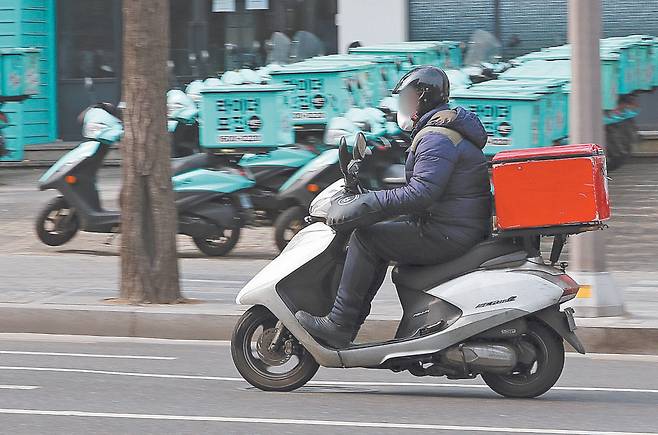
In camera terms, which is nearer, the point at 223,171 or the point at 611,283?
the point at 611,283

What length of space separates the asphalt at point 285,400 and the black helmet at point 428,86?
1.51 meters

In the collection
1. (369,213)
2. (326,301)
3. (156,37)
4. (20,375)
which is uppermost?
(156,37)

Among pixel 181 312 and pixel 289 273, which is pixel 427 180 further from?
pixel 181 312

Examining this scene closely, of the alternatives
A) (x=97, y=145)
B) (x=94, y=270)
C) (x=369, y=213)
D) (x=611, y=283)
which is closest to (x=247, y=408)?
(x=369, y=213)

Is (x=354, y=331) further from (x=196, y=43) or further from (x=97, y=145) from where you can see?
(x=196, y=43)

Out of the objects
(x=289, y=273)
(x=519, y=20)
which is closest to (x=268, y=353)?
(x=289, y=273)

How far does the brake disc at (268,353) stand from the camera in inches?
280

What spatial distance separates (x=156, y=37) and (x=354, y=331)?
12.3ft

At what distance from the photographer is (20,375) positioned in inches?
304

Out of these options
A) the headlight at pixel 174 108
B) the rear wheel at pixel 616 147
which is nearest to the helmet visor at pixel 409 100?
the headlight at pixel 174 108

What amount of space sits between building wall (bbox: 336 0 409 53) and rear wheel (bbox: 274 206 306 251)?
9240mm

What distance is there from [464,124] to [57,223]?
691 centimetres

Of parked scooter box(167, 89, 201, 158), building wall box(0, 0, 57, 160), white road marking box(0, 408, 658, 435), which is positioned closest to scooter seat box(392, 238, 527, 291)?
white road marking box(0, 408, 658, 435)

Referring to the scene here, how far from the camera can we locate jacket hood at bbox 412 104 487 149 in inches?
269
